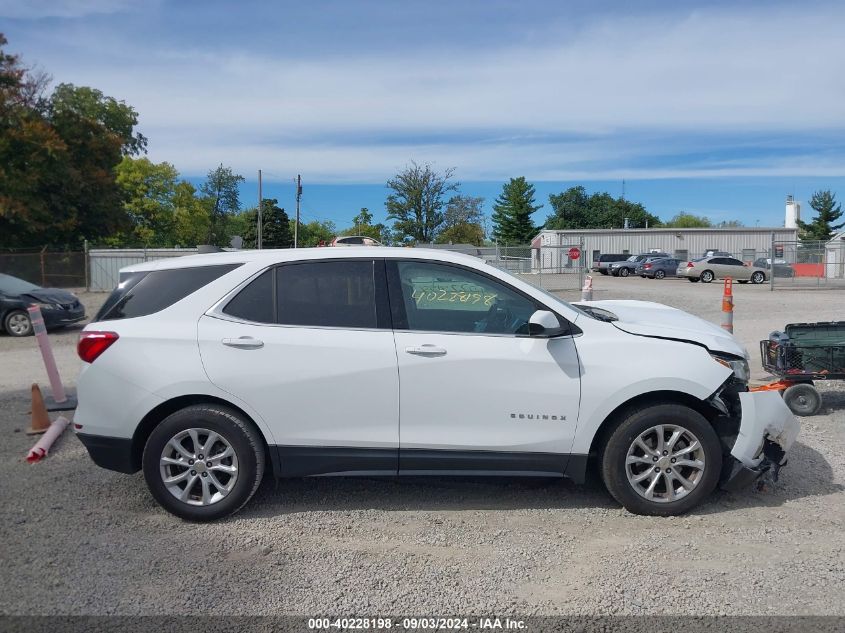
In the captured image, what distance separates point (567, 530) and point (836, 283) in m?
28.9

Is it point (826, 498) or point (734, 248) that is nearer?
point (826, 498)

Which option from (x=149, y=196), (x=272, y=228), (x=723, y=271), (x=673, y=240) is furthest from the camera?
(x=272, y=228)

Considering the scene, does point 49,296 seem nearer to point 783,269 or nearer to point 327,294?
point 327,294

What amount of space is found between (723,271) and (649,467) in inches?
1381

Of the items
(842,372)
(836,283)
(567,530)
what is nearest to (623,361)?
(567,530)

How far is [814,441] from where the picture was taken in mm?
6289

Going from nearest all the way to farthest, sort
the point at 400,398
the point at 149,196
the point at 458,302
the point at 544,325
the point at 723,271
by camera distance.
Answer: the point at 544,325 < the point at 400,398 < the point at 458,302 < the point at 723,271 < the point at 149,196

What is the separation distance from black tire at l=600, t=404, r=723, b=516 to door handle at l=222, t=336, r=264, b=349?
90.8 inches

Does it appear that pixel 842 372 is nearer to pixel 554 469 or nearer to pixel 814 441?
pixel 814 441

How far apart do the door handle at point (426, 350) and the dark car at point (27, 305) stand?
1245cm

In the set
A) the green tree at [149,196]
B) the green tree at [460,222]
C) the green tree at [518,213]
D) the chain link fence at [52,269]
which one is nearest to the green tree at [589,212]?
the green tree at [518,213]

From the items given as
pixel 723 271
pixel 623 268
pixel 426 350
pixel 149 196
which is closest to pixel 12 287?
pixel 426 350

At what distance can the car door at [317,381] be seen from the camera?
14.8ft

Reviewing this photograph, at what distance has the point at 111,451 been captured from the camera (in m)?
4.64
